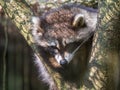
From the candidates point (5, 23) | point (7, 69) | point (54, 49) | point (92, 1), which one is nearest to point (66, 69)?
point (54, 49)

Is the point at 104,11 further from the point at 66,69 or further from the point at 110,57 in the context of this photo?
the point at 66,69

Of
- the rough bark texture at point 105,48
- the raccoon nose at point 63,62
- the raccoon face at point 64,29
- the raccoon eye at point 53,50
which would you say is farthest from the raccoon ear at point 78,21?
the rough bark texture at point 105,48

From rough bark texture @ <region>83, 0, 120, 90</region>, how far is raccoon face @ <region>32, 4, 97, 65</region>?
2.52 ft

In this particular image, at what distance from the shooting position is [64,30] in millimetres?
2822

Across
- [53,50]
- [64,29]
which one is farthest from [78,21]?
[53,50]

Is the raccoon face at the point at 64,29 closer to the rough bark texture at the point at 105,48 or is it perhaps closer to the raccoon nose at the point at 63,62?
the raccoon nose at the point at 63,62

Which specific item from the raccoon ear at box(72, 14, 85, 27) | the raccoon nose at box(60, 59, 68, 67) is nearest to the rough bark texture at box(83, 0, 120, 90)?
the raccoon nose at box(60, 59, 68, 67)

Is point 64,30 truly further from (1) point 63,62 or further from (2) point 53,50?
(1) point 63,62

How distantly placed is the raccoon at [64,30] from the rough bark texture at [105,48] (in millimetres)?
741

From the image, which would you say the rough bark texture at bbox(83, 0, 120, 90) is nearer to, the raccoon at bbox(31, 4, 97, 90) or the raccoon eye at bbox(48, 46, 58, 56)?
the raccoon at bbox(31, 4, 97, 90)

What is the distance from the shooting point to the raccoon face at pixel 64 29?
9.02ft

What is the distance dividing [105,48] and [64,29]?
984mm

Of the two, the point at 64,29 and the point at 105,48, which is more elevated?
the point at 105,48

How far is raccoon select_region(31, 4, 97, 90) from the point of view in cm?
273
